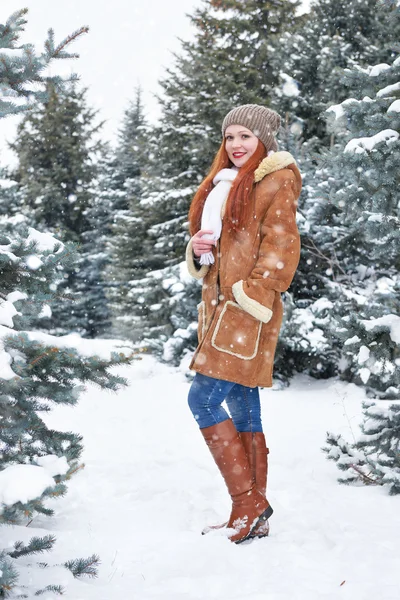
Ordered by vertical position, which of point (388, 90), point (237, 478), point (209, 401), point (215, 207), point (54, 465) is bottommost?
point (237, 478)

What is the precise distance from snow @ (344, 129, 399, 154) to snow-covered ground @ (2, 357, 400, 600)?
2.13 metres

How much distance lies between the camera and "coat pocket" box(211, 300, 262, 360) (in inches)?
110

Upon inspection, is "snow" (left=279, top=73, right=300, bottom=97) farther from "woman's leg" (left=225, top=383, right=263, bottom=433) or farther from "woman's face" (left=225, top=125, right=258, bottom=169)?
"woman's leg" (left=225, top=383, right=263, bottom=433)

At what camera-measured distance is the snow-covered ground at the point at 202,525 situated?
2.16 metres

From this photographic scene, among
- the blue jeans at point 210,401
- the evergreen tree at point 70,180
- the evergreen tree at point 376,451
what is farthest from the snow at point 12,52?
the evergreen tree at point 70,180

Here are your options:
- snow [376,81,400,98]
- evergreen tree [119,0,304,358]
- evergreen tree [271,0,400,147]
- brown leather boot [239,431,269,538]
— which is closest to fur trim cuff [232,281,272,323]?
brown leather boot [239,431,269,538]

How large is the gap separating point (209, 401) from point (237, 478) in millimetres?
414

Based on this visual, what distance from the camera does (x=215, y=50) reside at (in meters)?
12.4

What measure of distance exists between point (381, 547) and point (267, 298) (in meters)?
1.28

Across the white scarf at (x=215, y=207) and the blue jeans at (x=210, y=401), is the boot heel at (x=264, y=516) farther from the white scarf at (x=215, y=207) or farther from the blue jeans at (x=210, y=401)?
the white scarf at (x=215, y=207)

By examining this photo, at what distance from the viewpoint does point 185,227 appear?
10.9 m

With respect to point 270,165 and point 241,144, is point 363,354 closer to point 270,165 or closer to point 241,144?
point 270,165

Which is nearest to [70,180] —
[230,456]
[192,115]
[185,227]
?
[192,115]

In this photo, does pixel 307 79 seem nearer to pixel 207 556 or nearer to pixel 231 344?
pixel 231 344
